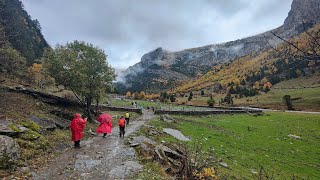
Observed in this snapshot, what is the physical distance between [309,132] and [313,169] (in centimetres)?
1892

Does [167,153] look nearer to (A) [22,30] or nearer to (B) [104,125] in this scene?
(B) [104,125]

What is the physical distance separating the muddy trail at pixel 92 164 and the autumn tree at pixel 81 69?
1767 centimetres

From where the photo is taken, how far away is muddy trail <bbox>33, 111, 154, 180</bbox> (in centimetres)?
1461

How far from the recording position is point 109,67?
4088 cm

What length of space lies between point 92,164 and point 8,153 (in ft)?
14.5

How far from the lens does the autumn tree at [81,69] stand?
37906mm

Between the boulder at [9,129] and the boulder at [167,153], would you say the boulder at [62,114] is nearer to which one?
the boulder at [9,129]

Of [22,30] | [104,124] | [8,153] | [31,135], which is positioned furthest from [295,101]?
[22,30]

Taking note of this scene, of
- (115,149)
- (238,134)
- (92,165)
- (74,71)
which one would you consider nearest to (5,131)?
(92,165)

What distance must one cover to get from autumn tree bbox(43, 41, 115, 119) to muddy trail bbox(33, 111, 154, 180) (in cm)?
1767

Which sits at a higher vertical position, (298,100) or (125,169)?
(298,100)

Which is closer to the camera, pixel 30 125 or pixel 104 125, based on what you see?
pixel 30 125

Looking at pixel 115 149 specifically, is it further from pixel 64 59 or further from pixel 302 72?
pixel 302 72

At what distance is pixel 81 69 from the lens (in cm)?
3759
